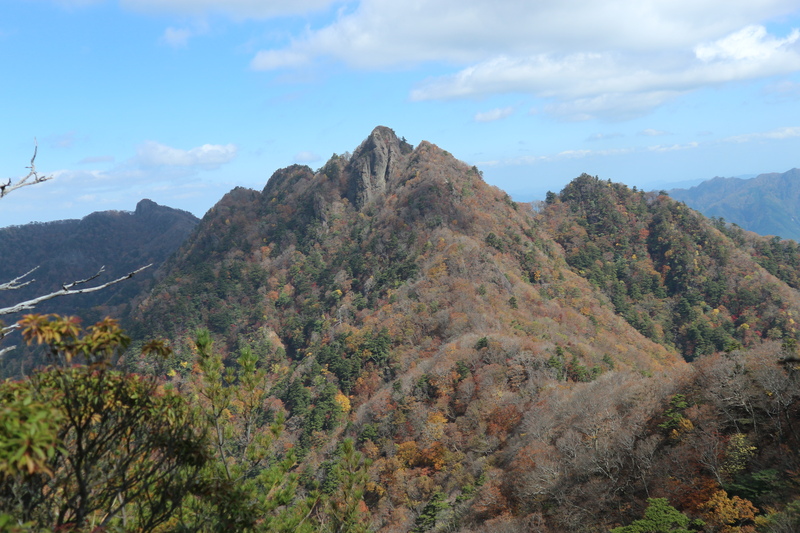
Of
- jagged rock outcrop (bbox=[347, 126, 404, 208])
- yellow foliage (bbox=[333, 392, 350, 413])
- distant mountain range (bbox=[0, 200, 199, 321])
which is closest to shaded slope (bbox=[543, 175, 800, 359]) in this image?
jagged rock outcrop (bbox=[347, 126, 404, 208])

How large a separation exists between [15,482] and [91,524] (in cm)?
217

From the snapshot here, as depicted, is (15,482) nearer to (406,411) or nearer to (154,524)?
(154,524)

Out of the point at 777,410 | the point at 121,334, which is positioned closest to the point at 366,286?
the point at 777,410

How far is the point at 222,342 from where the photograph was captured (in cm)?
9619

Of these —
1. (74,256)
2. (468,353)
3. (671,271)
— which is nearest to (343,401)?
(468,353)

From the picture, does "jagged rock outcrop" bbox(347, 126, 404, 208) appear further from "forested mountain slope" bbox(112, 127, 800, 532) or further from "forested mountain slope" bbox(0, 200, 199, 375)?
"forested mountain slope" bbox(0, 200, 199, 375)

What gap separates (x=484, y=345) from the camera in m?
50.1

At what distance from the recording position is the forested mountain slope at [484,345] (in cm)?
2347

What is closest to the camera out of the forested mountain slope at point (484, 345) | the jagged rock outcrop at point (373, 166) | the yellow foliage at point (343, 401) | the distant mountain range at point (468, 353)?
the distant mountain range at point (468, 353)

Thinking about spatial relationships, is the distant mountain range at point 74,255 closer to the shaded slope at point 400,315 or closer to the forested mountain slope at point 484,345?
the shaded slope at point 400,315

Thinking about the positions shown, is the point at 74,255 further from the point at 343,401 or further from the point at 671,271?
the point at 671,271

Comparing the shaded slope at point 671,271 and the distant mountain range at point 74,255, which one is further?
the distant mountain range at point 74,255

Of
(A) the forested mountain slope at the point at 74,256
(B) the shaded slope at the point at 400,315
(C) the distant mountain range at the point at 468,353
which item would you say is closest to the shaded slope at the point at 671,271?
(C) the distant mountain range at the point at 468,353

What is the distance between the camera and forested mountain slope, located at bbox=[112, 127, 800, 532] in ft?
77.0
